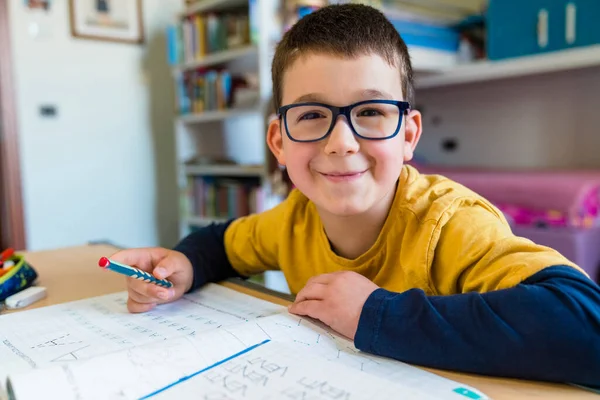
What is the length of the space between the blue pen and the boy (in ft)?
0.05

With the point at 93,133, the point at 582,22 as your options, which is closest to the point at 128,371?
the point at 582,22

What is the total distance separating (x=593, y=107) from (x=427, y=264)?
190 cm

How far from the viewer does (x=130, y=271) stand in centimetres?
65

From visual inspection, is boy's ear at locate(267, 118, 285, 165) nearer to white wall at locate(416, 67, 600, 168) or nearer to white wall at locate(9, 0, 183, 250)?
white wall at locate(416, 67, 600, 168)

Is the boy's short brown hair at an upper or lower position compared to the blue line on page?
upper

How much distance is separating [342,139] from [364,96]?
0.07 metres

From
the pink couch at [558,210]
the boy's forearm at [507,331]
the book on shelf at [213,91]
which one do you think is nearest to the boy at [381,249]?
the boy's forearm at [507,331]

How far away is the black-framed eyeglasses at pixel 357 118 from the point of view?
65 centimetres

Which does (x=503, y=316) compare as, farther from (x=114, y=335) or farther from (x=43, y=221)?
(x=43, y=221)

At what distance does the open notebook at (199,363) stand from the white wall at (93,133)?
246 cm

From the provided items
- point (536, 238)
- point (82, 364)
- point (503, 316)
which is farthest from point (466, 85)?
point (82, 364)

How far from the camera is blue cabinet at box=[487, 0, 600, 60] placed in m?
1.77

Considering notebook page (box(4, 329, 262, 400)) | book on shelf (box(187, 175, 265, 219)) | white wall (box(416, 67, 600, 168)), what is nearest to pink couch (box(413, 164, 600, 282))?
white wall (box(416, 67, 600, 168))

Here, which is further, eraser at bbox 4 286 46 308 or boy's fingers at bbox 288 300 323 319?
eraser at bbox 4 286 46 308
